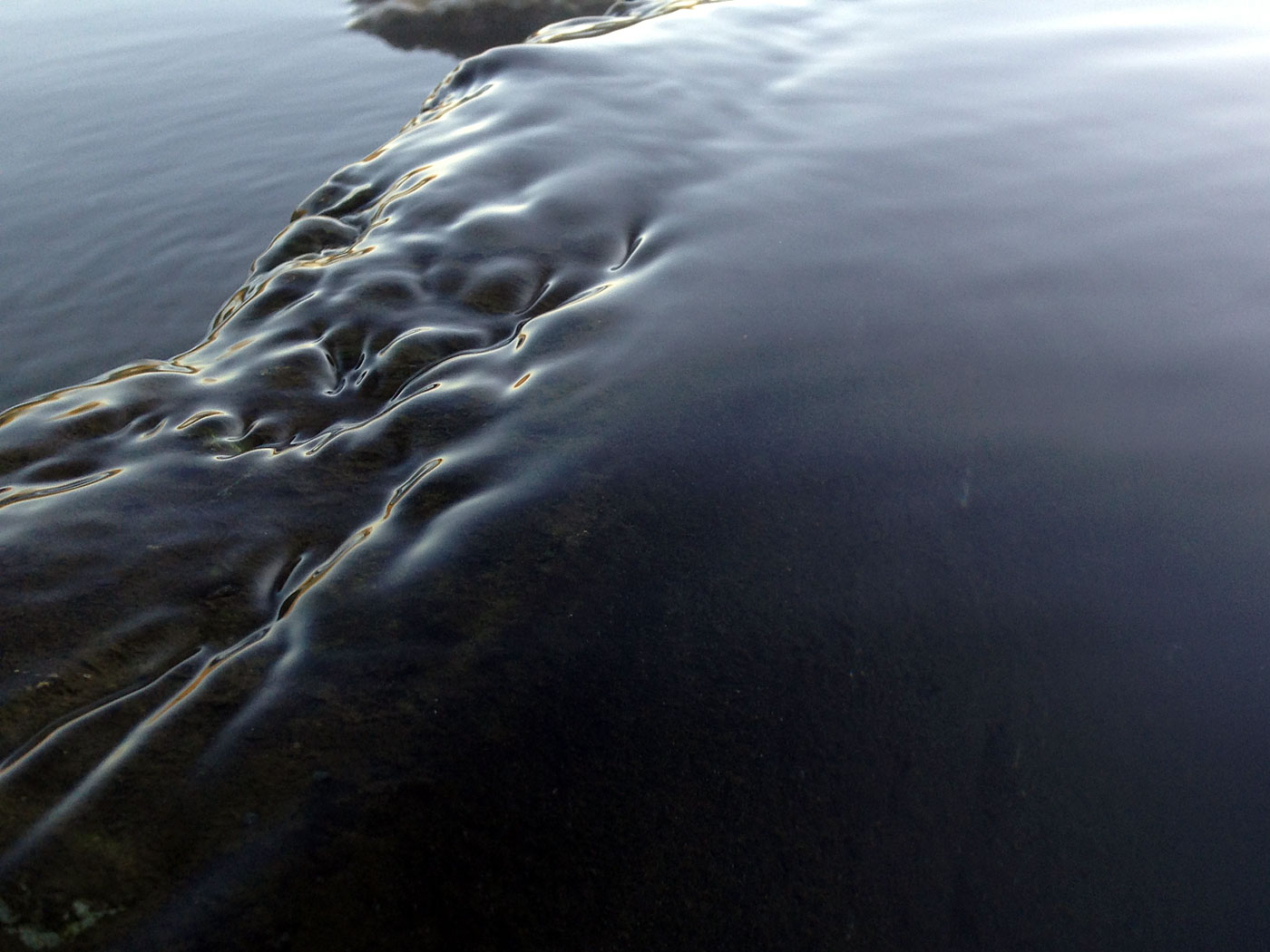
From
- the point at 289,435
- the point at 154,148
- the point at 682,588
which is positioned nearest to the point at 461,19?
the point at 154,148

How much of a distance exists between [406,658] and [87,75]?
6.65m

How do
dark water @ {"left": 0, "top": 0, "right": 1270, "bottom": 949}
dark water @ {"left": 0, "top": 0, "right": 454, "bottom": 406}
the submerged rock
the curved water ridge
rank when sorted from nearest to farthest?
dark water @ {"left": 0, "top": 0, "right": 1270, "bottom": 949}
the curved water ridge
dark water @ {"left": 0, "top": 0, "right": 454, "bottom": 406}
the submerged rock

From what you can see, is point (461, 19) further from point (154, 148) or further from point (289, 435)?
point (289, 435)

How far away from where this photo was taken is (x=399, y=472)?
228 cm

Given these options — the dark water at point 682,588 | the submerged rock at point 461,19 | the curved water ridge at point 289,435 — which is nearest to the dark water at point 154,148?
the submerged rock at point 461,19

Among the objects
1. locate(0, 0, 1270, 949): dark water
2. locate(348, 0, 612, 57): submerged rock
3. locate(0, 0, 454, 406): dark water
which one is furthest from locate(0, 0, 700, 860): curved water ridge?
locate(348, 0, 612, 57): submerged rock

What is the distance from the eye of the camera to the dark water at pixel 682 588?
1.54 metres

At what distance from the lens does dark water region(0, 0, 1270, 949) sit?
1.54 meters

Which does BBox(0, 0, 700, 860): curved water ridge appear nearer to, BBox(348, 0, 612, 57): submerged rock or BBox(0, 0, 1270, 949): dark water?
BBox(0, 0, 1270, 949): dark water

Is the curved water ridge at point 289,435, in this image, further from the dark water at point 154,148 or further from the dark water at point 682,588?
the dark water at point 154,148

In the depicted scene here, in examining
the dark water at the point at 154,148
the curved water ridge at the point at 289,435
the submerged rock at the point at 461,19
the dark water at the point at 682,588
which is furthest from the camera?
the submerged rock at the point at 461,19

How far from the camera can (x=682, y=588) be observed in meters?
Answer: 1.93

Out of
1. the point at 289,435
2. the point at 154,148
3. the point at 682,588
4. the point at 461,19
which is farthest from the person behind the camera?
the point at 461,19

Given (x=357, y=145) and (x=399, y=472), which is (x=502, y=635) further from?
(x=357, y=145)
